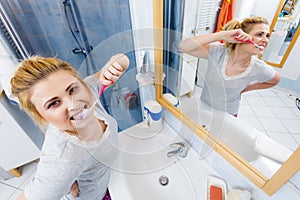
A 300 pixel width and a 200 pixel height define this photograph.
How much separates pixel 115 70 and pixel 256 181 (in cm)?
67

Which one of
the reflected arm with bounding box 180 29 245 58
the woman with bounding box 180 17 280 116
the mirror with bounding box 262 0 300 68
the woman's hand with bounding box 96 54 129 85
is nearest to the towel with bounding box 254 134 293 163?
the woman with bounding box 180 17 280 116

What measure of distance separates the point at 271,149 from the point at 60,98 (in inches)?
28.2

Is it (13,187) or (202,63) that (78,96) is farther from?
(13,187)

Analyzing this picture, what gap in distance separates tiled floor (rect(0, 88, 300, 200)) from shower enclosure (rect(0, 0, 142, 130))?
0.62 m

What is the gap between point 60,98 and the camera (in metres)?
0.46

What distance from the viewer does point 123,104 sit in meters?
1.09

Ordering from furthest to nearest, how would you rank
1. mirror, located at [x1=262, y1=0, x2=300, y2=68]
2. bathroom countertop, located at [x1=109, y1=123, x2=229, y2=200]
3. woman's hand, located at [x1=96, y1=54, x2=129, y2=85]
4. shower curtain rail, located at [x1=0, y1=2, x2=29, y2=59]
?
shower curtain rail, located at [x1=0, y1=2, x2=29, y2=59] < bathroom countertop, located at [x1=109, y1=123, x2=229, y2=200] < woman's hand, located at [x1=96, y1=54, x2=129, y2=85] < mirror, located at [x1=262, y1=0, x2=300, y2=68]

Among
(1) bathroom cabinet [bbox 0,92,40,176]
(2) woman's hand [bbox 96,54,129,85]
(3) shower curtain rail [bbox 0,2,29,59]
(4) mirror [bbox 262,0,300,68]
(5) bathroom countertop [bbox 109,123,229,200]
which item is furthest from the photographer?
(1) bathroom cabinet [bbox 0,92,40,176]

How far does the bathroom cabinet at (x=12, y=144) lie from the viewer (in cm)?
104

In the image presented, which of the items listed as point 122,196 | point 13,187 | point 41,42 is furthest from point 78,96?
point 13,187

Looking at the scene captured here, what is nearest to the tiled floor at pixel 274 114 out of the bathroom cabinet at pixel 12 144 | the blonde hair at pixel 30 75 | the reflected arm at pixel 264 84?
the reflected arm at pixel 264 84

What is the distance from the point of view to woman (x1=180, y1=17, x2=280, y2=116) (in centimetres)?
42

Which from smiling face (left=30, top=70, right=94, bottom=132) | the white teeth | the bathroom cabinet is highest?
smiling face (left=30, top=70, right=94, bottom=132)

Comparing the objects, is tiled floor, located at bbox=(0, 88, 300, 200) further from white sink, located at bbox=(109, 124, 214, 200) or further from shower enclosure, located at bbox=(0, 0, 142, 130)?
shower enclosure, located at bbox=(0, 0, 142, 130)
